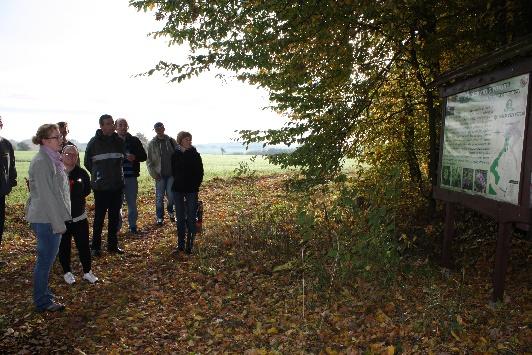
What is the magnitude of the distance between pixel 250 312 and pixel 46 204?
10.2ft

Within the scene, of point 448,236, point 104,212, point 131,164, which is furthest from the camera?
point 131,164

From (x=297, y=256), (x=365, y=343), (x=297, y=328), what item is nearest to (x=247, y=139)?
(x=297, y=256)

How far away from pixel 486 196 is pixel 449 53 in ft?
11.7

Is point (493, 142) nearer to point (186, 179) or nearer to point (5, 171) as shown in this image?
point (186, 179)

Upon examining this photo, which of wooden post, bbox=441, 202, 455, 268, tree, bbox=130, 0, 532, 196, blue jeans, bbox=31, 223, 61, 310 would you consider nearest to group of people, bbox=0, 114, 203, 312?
blue jeans, bbox=31, 223, 61, 310

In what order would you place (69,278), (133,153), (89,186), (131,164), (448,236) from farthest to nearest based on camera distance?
(133,153) → (131,164) → (448,236) → (89,186) → (69,278)

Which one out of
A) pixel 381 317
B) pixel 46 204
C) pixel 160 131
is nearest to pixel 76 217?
pixel 46 204

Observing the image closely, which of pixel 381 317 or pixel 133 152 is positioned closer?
pixel 381 317

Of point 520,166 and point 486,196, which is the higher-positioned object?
point 520,166

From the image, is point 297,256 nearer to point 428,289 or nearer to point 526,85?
point 428,289

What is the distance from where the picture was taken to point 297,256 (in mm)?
7270

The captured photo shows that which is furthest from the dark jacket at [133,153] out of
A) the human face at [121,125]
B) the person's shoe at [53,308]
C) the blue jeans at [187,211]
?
the person's shoe at [53,308]

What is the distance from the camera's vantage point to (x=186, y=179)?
7570mm

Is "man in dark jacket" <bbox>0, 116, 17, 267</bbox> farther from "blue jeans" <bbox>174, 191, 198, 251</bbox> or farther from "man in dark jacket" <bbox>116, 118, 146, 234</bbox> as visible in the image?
"blue jeans" <bbox>174, 191, 198, 251</bbox>
